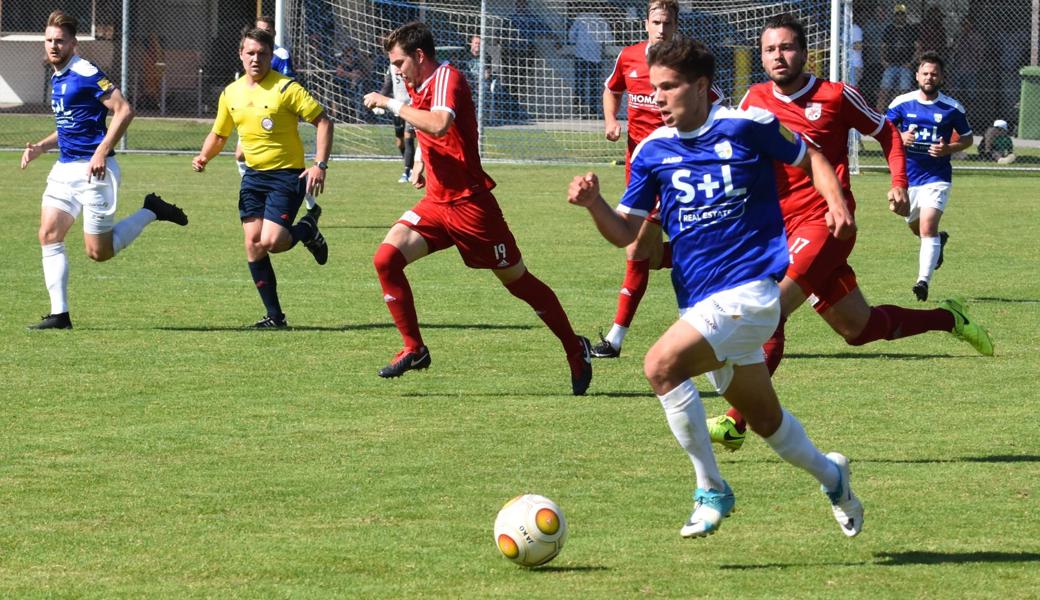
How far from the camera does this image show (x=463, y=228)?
923cm

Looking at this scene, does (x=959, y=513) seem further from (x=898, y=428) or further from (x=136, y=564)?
(x=136, y=564)

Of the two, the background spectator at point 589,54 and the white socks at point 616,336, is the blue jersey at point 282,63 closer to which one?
the white socks at point 616,336

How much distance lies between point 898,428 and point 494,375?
103 inches

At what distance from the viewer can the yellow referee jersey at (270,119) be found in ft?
37.8

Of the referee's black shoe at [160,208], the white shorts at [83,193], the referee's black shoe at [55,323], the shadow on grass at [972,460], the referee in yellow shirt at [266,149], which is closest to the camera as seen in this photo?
the shadow on grass at [972,460]

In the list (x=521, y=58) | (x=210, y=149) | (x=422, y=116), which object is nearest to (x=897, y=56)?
(x=521, y=58)

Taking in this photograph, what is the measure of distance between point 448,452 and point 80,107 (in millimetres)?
5133

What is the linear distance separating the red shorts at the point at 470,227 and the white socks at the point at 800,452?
3649 millimetres

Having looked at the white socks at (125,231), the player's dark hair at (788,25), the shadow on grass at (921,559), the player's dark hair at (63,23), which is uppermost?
the player's dark hair at (63,23)

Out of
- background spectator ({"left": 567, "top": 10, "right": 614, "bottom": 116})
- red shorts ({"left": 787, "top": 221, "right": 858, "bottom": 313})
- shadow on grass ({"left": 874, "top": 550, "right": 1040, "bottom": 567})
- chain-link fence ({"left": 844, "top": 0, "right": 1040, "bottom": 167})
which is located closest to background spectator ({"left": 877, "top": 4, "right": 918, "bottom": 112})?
chain-link fence ({"left": 844, "top": 0, "right": 1040, "bottom": 167})

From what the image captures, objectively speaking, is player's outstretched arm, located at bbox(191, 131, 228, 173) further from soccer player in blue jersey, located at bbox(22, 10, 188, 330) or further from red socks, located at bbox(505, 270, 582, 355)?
red socks, located at bbox(505, 270, 582, 355)

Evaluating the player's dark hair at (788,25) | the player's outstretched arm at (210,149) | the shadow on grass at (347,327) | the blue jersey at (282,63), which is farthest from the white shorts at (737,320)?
the blue jersey at (282,63)

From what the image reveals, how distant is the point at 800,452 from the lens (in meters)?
5.83

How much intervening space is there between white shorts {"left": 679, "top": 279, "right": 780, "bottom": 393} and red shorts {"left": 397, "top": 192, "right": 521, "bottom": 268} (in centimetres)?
349
